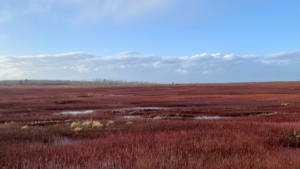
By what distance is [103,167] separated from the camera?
18.7ft

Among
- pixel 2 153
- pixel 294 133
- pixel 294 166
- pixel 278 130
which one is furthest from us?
pixel 278 130

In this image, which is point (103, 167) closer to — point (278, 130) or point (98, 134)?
point (98, 134)

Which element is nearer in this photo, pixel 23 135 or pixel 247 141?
pixel 247 141

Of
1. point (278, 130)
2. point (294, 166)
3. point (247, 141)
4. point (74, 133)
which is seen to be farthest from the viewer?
point (74, 133)

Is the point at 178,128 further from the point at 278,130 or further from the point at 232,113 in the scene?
the point at 232,113

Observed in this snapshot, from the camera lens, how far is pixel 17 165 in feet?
19.6

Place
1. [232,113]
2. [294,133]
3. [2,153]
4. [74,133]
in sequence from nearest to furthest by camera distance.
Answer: [2,153], [294,133], [74,133], [232,113]

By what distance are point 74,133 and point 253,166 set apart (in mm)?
9092

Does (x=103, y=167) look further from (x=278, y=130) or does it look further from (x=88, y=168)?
(x=278, y=130)

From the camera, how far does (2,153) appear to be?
7305mm

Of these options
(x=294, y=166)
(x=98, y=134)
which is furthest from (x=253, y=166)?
(x=98, y=134)

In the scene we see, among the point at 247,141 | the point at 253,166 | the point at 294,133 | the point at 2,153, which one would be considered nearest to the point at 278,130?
the point at 294,133

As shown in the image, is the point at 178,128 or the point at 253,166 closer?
the point at 253,166

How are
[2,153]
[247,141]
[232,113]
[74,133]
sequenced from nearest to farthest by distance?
[2,153] → [247,141] → [74,133] → [232,113]
